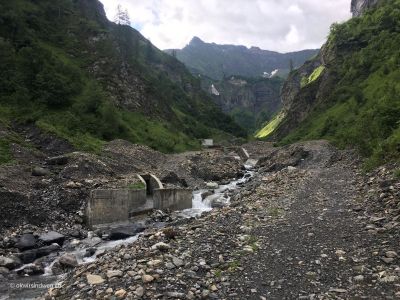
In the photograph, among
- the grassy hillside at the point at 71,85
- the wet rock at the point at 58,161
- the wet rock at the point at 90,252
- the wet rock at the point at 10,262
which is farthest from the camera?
the grassy hillside at the point at 71,85

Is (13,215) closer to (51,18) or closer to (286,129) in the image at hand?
(51,18)

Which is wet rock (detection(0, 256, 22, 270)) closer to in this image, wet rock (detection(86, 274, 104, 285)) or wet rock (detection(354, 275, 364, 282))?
wet rock (detection(86, 274, 104, 285))

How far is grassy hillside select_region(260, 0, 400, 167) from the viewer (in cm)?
3300

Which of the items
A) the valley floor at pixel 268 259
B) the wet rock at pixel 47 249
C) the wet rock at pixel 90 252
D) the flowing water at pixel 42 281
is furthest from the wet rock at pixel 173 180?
the valley floor at pixel 268 259

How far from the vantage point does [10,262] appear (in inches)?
778

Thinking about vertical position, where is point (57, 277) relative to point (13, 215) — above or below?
below

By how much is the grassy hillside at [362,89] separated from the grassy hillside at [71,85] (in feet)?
97.8

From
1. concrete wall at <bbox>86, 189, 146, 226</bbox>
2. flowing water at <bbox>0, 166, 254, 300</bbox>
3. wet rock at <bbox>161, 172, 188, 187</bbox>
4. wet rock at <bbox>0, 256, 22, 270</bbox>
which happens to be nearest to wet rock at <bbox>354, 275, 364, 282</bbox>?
flowing water at <bbox>0, 166, 254, 300</bbox>

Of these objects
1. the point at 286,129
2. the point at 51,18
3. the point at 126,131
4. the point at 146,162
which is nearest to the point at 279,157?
the point at 146,162

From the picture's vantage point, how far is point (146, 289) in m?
10.8

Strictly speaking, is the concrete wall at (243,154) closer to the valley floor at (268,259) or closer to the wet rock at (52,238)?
the wet rock at (52,238)

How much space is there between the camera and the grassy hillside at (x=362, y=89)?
33.0 m

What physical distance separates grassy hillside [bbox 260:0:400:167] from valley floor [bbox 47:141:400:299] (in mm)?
10175

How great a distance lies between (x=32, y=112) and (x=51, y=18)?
156ft
